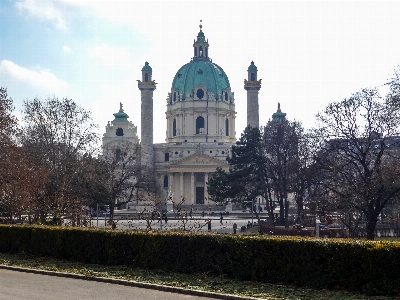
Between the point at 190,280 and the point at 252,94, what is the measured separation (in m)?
84.3

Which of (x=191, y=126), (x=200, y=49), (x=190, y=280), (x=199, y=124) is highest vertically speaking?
(x=200, y=49)

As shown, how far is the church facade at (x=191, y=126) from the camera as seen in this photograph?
3873 inches

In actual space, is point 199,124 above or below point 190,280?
above

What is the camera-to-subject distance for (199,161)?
9688cm

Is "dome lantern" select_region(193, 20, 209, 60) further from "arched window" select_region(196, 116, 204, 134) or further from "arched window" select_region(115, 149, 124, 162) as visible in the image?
"arched window" select_region(115, 149, 124, 162)

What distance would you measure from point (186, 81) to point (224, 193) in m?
45.3

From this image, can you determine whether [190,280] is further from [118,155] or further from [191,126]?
[191,126]

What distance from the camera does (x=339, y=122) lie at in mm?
37219

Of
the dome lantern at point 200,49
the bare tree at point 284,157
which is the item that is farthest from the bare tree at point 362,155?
the dome lantern at point 200,49

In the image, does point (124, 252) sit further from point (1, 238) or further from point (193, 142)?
point (193, 142)

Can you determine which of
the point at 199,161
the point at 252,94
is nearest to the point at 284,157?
the point at 199,161

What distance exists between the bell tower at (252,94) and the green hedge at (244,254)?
76.5 m

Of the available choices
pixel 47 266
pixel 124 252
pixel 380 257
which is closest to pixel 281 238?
pixel 380 257

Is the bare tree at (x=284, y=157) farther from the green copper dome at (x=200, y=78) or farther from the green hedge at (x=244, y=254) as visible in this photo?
the green copper dome at (x=200, y=78)
